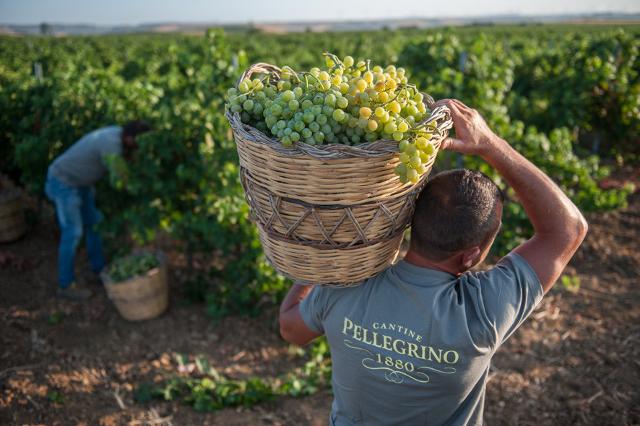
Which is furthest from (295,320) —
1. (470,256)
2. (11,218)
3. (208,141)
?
(11,218)

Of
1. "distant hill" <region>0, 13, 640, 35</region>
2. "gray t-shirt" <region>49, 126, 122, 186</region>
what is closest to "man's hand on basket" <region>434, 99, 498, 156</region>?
"gray t-shirt" <region>49, 126, 122, 186</region>

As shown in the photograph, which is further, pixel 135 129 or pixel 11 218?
pixel 11 218

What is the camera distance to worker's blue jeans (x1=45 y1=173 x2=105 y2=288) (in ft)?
15.8

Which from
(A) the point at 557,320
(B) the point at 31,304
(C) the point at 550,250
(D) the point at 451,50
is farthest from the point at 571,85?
(B) the point at 31,304

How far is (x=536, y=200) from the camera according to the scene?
1662mm

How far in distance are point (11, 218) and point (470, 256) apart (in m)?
6.00

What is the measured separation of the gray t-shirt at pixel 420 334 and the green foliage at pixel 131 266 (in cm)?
313

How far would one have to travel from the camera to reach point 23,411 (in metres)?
3.34

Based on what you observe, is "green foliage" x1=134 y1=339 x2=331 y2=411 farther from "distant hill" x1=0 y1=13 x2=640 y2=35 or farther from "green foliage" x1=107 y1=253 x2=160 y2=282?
"distant hill" x1=0 y1=13 x2=640 y2=35

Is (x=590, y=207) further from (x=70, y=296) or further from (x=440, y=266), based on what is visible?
(x=70, y=296)

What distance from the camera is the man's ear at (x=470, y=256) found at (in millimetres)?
1615

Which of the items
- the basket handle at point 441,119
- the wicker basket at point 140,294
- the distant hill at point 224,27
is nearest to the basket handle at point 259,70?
→ the basket handle at point 441,119

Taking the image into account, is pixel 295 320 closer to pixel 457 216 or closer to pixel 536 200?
pixel 457 216

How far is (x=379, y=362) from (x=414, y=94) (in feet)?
2.88
